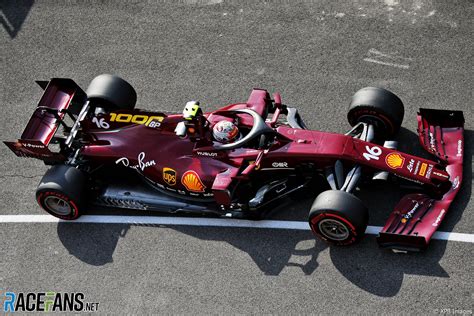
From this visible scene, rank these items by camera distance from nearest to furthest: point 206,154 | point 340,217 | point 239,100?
point 340,217, point 206,154, point 239,100

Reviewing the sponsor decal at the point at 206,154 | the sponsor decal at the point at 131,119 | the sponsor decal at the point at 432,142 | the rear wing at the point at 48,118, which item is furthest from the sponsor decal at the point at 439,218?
the rear wing at the point at 48,118

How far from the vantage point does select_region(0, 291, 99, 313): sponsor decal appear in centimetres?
997

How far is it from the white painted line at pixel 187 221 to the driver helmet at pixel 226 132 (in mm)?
1301

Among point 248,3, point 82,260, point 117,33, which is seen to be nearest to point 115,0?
point 117,33

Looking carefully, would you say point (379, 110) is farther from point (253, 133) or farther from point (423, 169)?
point (253, 133)

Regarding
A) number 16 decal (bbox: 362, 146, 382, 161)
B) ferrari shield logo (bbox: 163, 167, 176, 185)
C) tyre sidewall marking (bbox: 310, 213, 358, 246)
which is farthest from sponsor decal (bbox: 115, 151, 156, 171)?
number 16 decal (bbox: 362, 146, 382, 161)

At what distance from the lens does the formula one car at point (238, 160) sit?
977cm

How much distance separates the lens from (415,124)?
452 inches

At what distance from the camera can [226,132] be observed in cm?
1016

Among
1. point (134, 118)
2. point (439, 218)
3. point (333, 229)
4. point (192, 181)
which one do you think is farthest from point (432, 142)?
point (134, 118)

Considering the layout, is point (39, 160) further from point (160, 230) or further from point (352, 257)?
point (352, 257)

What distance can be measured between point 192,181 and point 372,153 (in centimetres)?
270

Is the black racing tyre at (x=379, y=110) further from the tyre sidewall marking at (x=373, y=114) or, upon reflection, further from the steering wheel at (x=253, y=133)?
the steering wheel at (x=253, y=133)

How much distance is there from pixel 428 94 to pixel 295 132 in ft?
10.1
